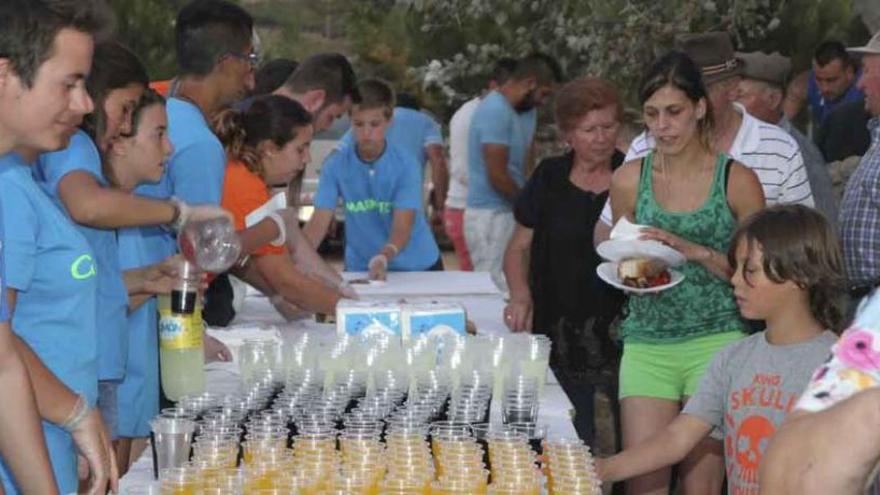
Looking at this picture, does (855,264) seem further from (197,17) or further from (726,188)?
(197,17)

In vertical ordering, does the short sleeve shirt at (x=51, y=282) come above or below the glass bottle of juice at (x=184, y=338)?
above

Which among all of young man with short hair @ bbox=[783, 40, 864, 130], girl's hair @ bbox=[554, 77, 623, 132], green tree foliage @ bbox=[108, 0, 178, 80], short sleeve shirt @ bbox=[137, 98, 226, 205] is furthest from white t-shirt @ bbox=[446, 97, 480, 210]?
green tree foliage @ bbox=[108, 0, 178, 80]

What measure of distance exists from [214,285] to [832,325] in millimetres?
2742

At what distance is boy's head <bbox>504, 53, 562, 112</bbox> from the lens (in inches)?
401

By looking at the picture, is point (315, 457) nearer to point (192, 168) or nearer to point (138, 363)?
point (138, 363)

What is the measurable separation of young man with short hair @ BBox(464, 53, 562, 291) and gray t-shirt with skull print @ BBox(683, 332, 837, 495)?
5.70 metres

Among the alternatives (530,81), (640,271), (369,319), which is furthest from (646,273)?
(530,81)

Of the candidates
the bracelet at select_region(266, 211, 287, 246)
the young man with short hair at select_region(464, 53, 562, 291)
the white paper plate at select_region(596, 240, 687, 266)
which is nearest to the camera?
the white paper plate at select_region(596, 240, 687, 266)

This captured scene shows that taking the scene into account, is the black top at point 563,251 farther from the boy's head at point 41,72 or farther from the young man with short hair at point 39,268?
the boy's head at point 41,72

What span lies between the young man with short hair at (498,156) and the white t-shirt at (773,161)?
14.5 feet

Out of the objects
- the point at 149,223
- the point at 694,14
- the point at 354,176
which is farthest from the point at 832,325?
the point at 694,14

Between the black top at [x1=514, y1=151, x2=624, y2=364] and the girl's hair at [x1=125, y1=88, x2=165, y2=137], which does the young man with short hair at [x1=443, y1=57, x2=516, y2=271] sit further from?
the girl's hair at [x1=125, y1=88, x2=165, y2=137]

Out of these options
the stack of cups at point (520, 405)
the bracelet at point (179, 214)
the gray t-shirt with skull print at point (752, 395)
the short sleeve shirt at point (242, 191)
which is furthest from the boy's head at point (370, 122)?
the gray t-shirt with skull print at point (752, 395)

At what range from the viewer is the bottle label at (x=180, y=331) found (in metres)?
4.61
